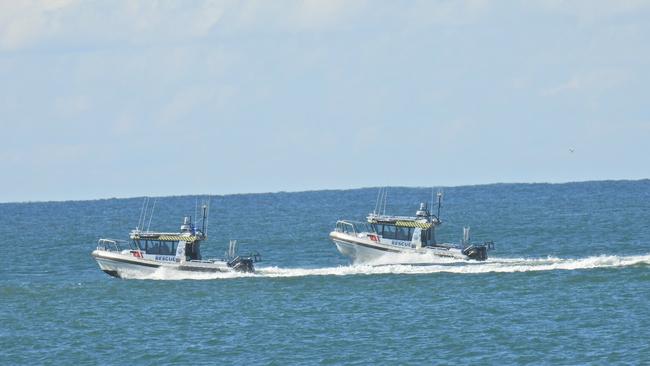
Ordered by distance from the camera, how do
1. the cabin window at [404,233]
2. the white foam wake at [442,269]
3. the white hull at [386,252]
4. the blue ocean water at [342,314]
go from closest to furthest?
the blue ocean water at [342,314]
the white foam wake at [442,269]
the white hull at [386,252]
the cabin window at [404,233]

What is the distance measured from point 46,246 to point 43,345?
185 ft

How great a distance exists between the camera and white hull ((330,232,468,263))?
7062 cm

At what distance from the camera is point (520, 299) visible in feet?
188

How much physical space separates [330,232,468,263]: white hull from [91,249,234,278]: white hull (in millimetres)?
8655

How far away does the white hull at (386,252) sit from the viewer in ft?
232

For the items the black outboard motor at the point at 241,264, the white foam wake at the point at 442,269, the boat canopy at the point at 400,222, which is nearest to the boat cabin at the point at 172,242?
the white foam wake at the point at 442,269

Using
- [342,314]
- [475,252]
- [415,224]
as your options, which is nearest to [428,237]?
[415,224]

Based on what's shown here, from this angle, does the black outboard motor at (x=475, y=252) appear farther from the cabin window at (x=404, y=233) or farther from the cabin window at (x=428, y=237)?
the cabin window at (x=404, y=233)

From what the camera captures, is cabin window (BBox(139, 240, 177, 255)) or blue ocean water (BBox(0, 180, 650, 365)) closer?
blue ocean water (BBox(0, 180, 650, 365))

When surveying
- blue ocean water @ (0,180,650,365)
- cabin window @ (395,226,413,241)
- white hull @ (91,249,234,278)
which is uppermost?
cabin window @ (395,226,413,241)

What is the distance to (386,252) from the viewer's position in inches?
2805

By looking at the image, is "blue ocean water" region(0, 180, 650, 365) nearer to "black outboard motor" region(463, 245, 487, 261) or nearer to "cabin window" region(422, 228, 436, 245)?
"black outboard motor" region(463, 245, 487, 261)

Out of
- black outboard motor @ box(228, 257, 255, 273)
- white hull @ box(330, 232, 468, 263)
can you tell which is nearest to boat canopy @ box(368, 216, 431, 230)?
white hull @ box(330, 232, 468, 263)

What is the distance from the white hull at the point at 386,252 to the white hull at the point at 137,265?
341 inches
